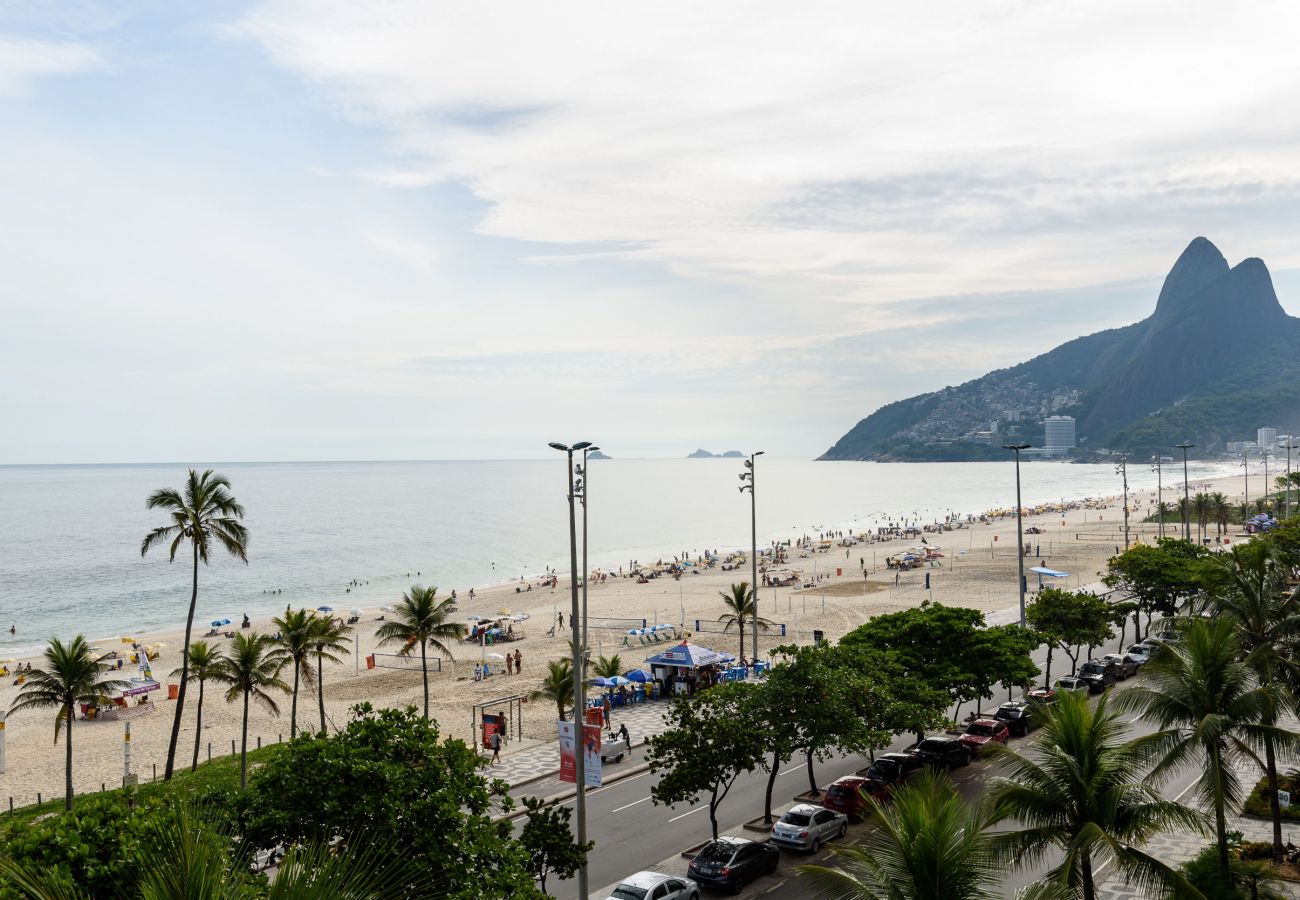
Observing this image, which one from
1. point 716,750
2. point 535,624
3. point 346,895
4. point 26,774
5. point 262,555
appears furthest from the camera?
point 262,555

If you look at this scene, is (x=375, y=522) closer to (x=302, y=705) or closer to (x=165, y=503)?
(x=302, y=705)

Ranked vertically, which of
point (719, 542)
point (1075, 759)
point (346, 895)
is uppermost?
point (346, 895)

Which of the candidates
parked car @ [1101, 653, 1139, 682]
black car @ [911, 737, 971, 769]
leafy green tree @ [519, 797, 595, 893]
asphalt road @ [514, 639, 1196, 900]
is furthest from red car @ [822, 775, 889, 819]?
parked car @ [1101, 653, 1139, 682]

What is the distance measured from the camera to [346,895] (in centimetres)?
525

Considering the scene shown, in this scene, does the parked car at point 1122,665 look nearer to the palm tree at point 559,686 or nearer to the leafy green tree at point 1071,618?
the leafy green tree at point 1071,618

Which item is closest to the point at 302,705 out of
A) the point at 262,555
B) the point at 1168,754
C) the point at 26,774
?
the point at 26,774

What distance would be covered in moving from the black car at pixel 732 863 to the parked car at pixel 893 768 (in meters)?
5.43

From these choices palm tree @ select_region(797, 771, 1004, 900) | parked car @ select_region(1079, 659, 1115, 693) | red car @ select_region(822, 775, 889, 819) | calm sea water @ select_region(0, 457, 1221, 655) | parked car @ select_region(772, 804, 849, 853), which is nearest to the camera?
palm tree @ select_region(797, 771, 1004, 900)

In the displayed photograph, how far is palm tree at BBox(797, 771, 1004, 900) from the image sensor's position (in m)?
8.54

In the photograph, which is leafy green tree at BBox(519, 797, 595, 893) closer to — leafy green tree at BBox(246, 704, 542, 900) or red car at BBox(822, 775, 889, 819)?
leafy green tree at BBox(246, 704, 542, 900)

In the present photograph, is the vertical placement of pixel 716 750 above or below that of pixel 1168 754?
below

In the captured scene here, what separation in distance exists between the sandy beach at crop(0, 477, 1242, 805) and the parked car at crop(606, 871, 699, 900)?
16.5m

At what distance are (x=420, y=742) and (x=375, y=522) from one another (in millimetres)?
150912

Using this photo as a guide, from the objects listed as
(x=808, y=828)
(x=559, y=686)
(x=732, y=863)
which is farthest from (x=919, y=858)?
(x=559, y=686)
